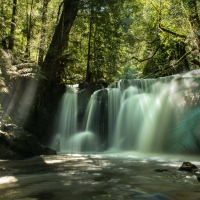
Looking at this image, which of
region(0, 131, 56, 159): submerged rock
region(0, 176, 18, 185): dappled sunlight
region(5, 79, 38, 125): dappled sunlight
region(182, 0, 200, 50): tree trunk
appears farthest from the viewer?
region(182, 0, 200, 50): tree trunk

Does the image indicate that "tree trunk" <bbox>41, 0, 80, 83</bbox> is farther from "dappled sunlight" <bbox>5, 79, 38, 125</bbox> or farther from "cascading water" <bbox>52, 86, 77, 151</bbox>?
"cascading water" <bbox>52, 86, 77, 151</bbox>

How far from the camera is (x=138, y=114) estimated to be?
13.4 meters

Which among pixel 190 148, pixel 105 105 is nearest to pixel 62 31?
pixel 105 105

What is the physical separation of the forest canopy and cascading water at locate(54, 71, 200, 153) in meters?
3.62

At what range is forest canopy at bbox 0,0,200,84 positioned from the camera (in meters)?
15.5

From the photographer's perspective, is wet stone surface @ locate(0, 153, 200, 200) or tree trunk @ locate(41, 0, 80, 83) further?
tree trunk @ locate(41, 0, 80, 83)

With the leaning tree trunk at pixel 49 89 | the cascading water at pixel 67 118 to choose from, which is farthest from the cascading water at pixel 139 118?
the leaning tree trunk at pixel 49 89

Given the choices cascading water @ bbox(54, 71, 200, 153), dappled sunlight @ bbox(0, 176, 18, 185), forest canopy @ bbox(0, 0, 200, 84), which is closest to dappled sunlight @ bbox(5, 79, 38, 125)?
forest canopy @ bbox(0, 0, 200, 84)

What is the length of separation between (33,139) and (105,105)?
598cm

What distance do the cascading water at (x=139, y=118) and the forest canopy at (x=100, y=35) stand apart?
3616 mm

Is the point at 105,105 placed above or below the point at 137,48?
below

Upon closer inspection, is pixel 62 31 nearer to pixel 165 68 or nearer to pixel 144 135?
pixel 144 135

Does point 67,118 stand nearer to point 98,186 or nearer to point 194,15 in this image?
point 194,15

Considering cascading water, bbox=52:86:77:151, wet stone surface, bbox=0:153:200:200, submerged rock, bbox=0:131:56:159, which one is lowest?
wet stone surface, bbox=0:153:200:200
